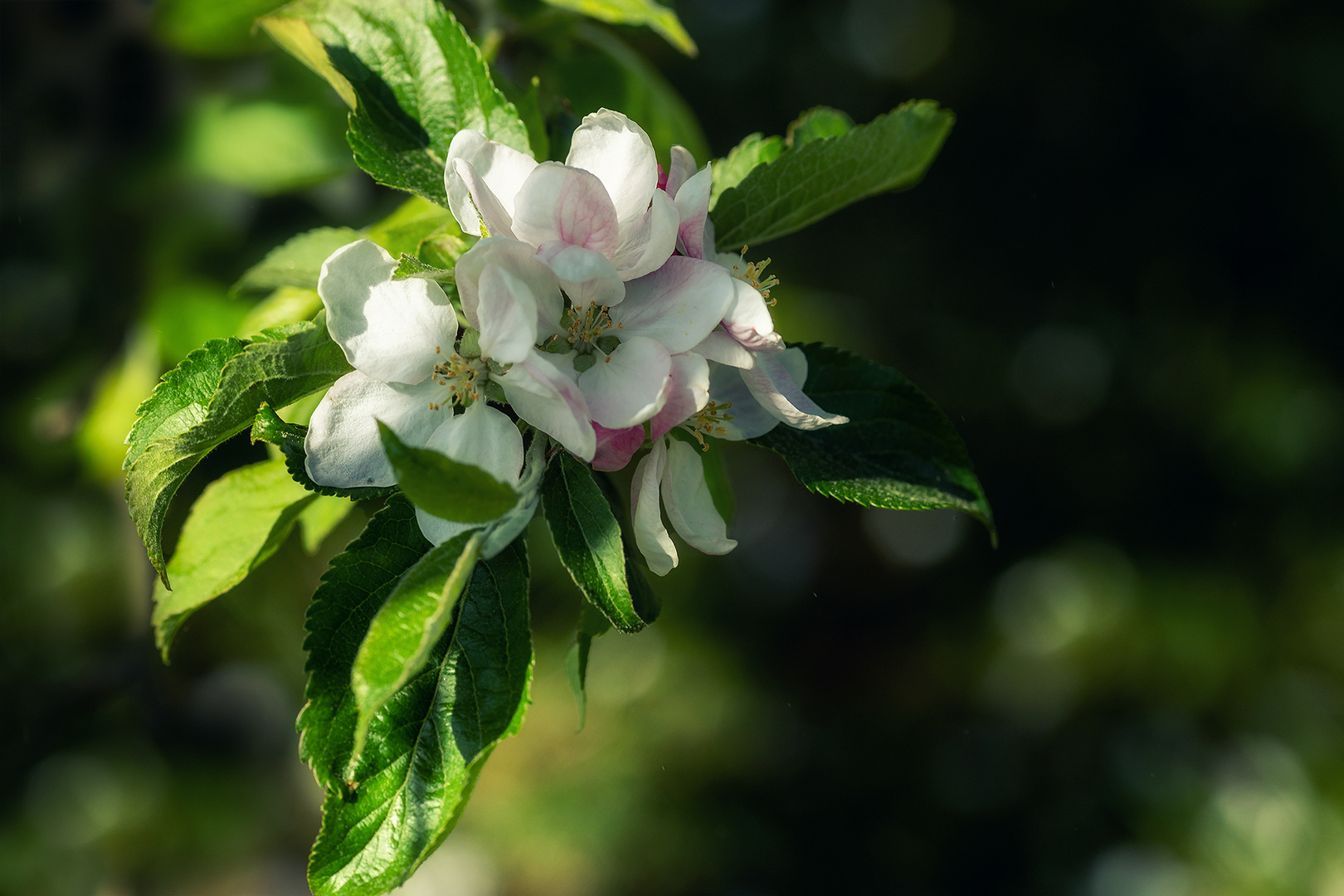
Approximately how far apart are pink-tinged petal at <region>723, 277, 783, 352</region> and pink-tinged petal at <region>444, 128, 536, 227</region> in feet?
0.34

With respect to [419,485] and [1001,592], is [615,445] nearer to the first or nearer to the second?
→ [419,485]

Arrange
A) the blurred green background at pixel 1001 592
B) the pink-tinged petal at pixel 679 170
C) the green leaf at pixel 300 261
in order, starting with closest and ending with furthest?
the pink-tinged petal at pixel 679 170 < the green leaf at pixel 300 261 < the blurred green background at pixel 1001 592

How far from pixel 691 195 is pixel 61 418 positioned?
0.85m

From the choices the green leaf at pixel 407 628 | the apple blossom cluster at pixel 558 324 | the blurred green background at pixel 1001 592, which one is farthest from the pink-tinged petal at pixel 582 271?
the blurred green background at pixel 1001 592

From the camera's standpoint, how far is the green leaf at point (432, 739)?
40cm

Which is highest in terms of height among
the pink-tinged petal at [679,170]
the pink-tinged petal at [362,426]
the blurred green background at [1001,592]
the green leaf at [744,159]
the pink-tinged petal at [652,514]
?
the pink-tinged petal at [679,170]

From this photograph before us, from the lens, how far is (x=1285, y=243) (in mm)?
1987

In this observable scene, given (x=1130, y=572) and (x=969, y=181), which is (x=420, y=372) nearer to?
(x=969, y=181)

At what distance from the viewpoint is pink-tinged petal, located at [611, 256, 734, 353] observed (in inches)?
15.4

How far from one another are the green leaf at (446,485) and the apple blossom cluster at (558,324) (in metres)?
0.03

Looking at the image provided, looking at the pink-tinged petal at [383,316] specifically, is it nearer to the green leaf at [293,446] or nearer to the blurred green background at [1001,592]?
the green leaf at [293,446]

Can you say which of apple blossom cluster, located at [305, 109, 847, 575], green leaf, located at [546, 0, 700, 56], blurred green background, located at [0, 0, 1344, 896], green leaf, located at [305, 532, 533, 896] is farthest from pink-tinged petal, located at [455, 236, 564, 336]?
blurred green background, located at [0, 0, 1344, 896]

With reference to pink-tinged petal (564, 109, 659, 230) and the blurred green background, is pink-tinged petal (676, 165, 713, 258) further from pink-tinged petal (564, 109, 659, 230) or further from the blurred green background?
the blurred green background

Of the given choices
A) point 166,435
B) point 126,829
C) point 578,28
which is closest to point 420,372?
point 166,435
